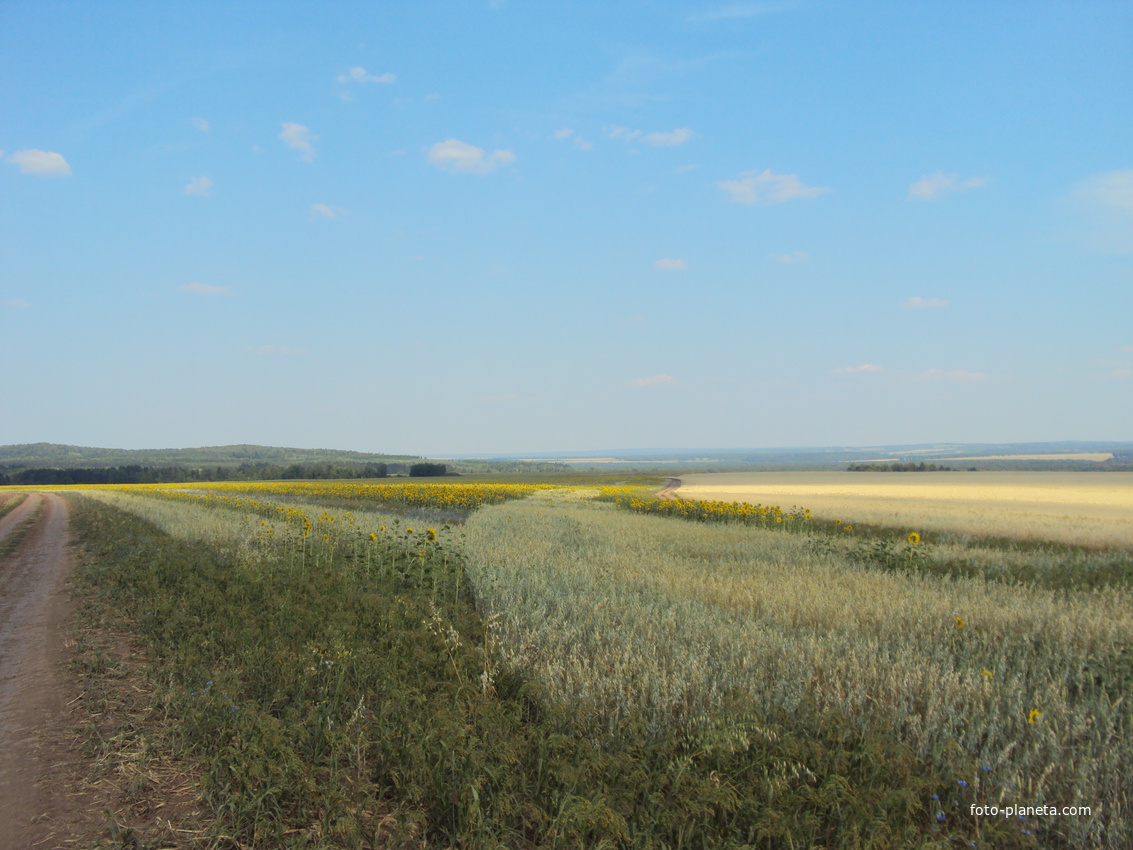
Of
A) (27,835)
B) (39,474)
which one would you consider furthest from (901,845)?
(39,474)

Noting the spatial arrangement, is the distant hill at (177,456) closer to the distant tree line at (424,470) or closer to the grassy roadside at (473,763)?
the distant tree line at (424,470)

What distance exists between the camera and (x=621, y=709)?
16.3ft

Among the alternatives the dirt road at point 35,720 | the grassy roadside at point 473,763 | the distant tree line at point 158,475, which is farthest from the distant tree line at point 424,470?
the grassy roadside at point 473,763

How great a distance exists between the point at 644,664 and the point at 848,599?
4.40 m

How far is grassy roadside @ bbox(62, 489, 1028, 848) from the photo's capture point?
3609 millimetres

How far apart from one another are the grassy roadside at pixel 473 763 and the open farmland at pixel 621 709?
2cm

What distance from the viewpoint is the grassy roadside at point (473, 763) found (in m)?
3.61

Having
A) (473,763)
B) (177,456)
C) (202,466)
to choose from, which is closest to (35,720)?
(473,763)

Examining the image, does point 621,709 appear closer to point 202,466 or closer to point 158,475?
point 158,475

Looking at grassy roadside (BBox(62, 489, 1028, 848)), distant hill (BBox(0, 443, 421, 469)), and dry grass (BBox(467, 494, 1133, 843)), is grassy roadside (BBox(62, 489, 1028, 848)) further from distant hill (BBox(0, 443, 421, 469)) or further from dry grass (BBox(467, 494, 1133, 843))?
distant hill (BBox(0, 443, 421, 469))

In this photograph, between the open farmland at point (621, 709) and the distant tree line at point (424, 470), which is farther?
the distant tree line at point (424, 470)

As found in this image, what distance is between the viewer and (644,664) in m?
5.68

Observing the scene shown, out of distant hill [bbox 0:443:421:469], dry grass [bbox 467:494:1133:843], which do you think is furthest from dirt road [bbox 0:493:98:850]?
distant hill [bbox 0:443:421:469]

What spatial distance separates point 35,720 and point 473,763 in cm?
424
